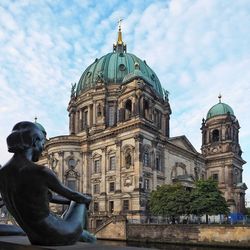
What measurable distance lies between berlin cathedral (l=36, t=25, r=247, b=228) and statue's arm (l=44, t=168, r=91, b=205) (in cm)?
4640

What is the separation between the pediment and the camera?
64.6 m

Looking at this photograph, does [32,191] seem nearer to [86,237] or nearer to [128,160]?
[86,237]

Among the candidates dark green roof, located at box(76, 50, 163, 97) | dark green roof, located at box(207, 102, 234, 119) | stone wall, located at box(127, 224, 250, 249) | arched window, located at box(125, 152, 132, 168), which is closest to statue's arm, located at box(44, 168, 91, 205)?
stone wall, located at box(127, 224, 250, 249)

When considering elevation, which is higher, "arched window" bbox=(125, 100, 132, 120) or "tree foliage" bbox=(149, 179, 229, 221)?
"arched window" bbox=(125, 100, 132, 120)

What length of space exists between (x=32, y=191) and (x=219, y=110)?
7261 cm

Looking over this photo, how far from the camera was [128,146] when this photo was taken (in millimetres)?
54250

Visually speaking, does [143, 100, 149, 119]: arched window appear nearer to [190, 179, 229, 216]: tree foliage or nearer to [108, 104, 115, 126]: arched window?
[108, 104, 115, 126]: arched window

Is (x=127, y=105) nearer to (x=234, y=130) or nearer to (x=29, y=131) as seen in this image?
(x=234, y=130)

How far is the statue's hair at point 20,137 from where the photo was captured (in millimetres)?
4793

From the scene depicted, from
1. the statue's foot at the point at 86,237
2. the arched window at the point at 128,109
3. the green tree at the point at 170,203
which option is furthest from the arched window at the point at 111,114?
the statue's foot at the point at 86,237

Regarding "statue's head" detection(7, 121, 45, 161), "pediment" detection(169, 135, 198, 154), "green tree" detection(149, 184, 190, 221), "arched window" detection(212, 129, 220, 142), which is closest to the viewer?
"statue's head" detection(7, 121, 45, 161)

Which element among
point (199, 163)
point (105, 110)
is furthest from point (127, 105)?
point (199, 163)

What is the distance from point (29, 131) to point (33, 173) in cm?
54

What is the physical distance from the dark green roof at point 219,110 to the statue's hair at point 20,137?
234ft
